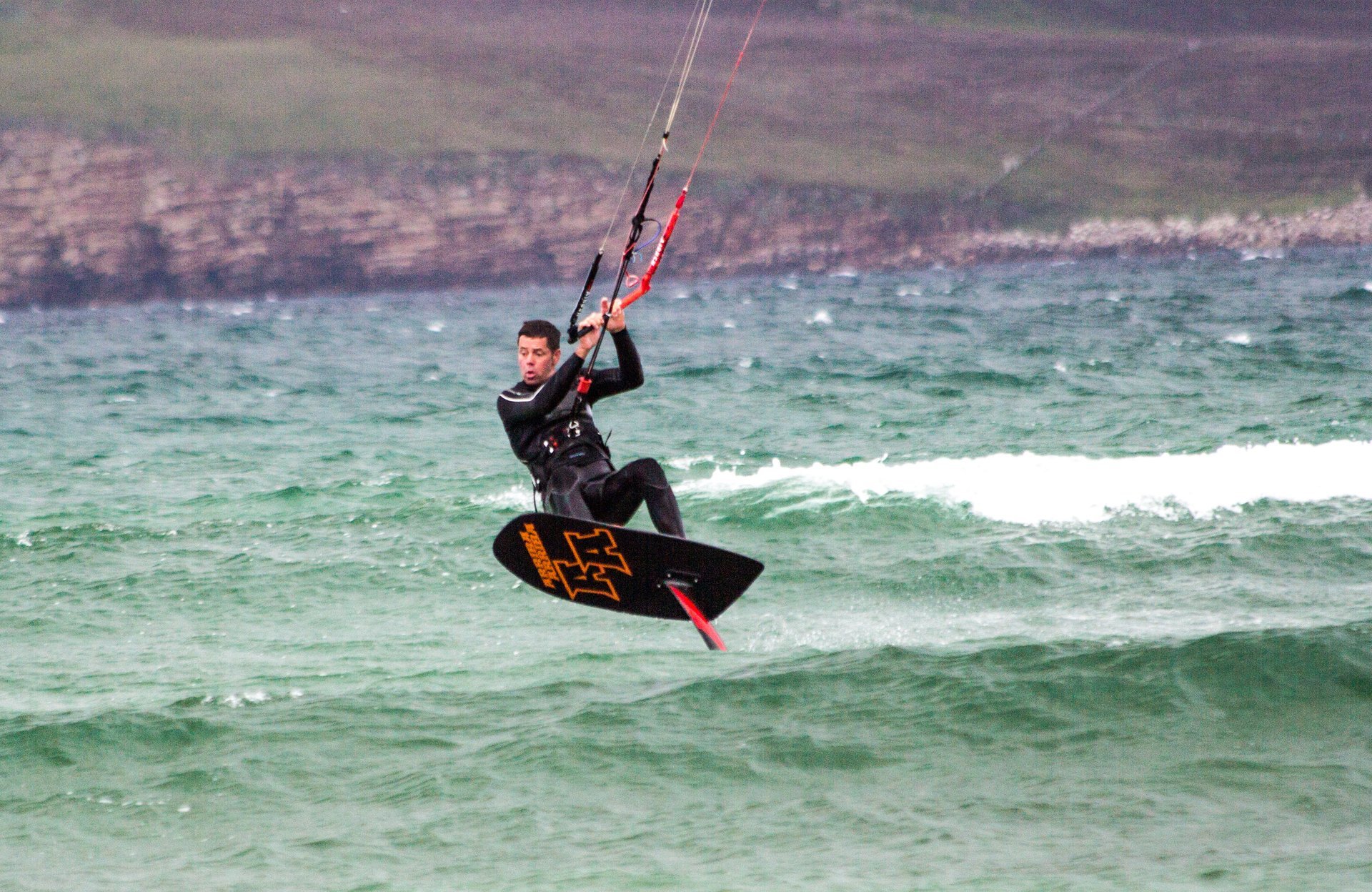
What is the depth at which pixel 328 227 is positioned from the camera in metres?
116

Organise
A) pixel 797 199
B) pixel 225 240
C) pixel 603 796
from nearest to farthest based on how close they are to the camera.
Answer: pixel 603 796
pixel 225 240
pixel 797 199

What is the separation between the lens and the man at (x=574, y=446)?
8.77m

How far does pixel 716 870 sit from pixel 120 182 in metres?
116

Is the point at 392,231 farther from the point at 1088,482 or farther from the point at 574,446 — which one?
the point at 574,446

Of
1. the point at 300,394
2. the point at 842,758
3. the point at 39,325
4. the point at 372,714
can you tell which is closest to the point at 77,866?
the point at 372,714

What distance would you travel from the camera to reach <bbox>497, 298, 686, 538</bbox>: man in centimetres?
877

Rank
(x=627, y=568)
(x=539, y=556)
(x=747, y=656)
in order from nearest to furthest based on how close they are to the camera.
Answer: (x=627, y=568) → (x=539, y=556) → (x=747, y=656)

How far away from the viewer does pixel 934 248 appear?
11519 cm

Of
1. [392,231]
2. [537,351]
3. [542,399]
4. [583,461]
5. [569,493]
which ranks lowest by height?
[392,231]

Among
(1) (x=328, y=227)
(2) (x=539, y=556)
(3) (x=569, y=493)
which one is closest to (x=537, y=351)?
(3) (x=569, y=493)

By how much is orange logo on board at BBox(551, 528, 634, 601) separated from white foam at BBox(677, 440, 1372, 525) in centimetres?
864

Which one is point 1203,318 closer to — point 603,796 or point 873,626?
point 873,626

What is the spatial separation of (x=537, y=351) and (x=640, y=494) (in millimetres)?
1021

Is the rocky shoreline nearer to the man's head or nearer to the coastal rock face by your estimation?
the coastal rock face
